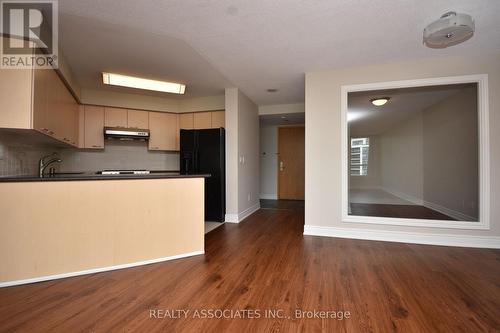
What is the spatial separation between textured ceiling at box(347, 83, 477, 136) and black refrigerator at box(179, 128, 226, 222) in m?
2.40

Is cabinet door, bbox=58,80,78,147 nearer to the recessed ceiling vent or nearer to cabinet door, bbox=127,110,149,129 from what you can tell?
cabinet door, bbox=127,110,149,129

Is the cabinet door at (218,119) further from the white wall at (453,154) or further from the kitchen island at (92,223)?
the white wall at (453,154)

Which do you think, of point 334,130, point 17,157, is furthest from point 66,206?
point 334,130

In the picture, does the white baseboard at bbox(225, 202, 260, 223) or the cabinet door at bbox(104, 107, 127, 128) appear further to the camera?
the cabinet door at bbox(104, 107, 127, 128)

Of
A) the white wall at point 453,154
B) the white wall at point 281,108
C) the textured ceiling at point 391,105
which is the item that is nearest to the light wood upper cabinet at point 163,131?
the white wall at point 281,108

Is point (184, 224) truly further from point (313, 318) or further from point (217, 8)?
point (217, 8)

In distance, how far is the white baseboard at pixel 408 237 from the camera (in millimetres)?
2789

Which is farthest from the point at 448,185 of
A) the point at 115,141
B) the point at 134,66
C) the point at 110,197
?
the point at 115,141

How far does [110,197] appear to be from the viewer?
218 cm

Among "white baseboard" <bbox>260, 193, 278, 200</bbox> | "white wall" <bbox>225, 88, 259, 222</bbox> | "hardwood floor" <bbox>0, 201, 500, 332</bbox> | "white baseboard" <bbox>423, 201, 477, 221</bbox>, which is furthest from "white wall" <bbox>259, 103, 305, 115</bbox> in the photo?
"white baseboard" <bbox>423, 201, 477, 221</bbox>

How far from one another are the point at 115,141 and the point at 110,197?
9.37 feet

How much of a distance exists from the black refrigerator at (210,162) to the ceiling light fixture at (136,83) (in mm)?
1041

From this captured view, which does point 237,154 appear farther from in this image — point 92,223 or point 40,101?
point 40,101

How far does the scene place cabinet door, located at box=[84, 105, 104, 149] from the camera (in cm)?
420
